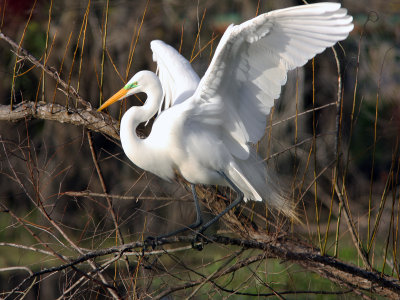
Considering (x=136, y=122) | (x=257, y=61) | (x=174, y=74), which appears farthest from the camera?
(x=174, y=74)

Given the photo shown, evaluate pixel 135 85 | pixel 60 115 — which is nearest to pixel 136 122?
pixel 135 85

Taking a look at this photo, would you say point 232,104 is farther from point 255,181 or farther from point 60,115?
point 60,115

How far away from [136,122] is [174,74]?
0.34 m

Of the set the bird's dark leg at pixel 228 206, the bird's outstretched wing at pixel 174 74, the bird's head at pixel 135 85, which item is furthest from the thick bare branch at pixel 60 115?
the bird's dark leg at pixel 228 206

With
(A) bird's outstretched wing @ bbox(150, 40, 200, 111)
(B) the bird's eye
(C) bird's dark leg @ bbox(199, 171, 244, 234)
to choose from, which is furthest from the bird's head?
(C) bird's dark leg @ bbox(199, 171, 244, 234)

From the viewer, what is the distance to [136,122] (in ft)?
6.53

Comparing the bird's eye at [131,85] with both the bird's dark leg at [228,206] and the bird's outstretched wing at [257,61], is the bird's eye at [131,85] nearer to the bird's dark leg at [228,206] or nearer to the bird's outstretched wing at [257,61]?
the bird's outstretched wing at [257,61]

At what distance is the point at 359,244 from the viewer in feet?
5.41

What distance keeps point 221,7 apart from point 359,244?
12.7 feet

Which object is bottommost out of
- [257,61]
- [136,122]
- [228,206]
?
[228,206]

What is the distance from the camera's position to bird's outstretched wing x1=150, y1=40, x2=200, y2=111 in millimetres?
2189

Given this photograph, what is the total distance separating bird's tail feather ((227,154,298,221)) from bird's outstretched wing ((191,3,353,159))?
61mm

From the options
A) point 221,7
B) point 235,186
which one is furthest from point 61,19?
point 235,186

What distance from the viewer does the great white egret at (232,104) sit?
1.61 meters
